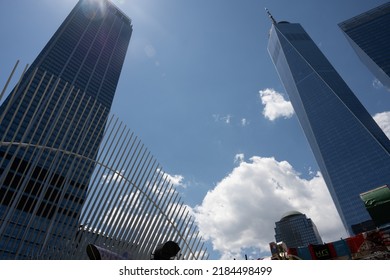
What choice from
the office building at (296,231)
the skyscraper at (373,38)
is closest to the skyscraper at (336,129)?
the skyscraper at (373,38)

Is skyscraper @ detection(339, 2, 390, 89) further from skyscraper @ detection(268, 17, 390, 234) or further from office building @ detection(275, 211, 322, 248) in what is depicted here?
office building @ detection(275, 211, 322, 248)

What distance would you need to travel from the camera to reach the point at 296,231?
612 ft

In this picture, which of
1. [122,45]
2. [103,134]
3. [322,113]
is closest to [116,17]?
[122,45]

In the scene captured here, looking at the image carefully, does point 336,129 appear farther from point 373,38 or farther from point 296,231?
point 296,231

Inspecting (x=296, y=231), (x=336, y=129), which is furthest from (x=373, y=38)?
(x=296, y=231)

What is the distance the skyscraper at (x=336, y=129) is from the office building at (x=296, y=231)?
4375 centimetres

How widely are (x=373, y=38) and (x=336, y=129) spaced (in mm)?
51493

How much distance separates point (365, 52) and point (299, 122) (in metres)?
57.0

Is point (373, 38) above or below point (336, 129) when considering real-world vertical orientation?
above

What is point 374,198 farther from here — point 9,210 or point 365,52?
point 365,52

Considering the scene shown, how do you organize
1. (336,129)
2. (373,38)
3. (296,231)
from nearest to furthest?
(373,38) < (336,129) < (296,231)

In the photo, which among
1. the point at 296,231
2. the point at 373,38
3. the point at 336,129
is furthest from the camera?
the point at 296,231

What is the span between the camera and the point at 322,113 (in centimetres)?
15775
